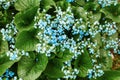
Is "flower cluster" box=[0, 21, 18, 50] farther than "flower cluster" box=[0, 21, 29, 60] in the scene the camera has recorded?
Yes

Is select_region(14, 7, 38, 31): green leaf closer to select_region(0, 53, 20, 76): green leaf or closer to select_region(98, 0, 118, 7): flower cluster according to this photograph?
select_region(0, 53, 20, 76): green leaf

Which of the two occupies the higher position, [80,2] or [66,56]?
[80,2]

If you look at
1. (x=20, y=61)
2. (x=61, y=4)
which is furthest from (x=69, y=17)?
(x=20, y=61)

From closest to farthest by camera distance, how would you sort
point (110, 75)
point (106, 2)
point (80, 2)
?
point (110, 75) < point (106, 2) < point (80, 2)

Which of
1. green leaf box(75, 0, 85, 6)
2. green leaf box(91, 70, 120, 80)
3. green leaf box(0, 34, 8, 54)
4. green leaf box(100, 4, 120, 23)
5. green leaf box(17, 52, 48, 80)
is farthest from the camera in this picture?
green leaf box(75, 0, 85, 6)

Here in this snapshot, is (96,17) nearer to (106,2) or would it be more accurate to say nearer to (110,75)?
(106,2)

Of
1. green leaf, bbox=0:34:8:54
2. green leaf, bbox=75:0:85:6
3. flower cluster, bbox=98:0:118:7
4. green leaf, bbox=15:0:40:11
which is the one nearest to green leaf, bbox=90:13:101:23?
flower cluster, bbox=98:0:118:7

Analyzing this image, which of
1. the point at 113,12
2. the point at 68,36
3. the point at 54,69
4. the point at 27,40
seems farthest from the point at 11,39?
the point at 113,12

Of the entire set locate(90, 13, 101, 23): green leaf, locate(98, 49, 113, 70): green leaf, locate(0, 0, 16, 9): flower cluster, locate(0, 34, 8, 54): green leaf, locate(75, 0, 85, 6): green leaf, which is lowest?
locate(98, 49, 113, 70): green leaf
